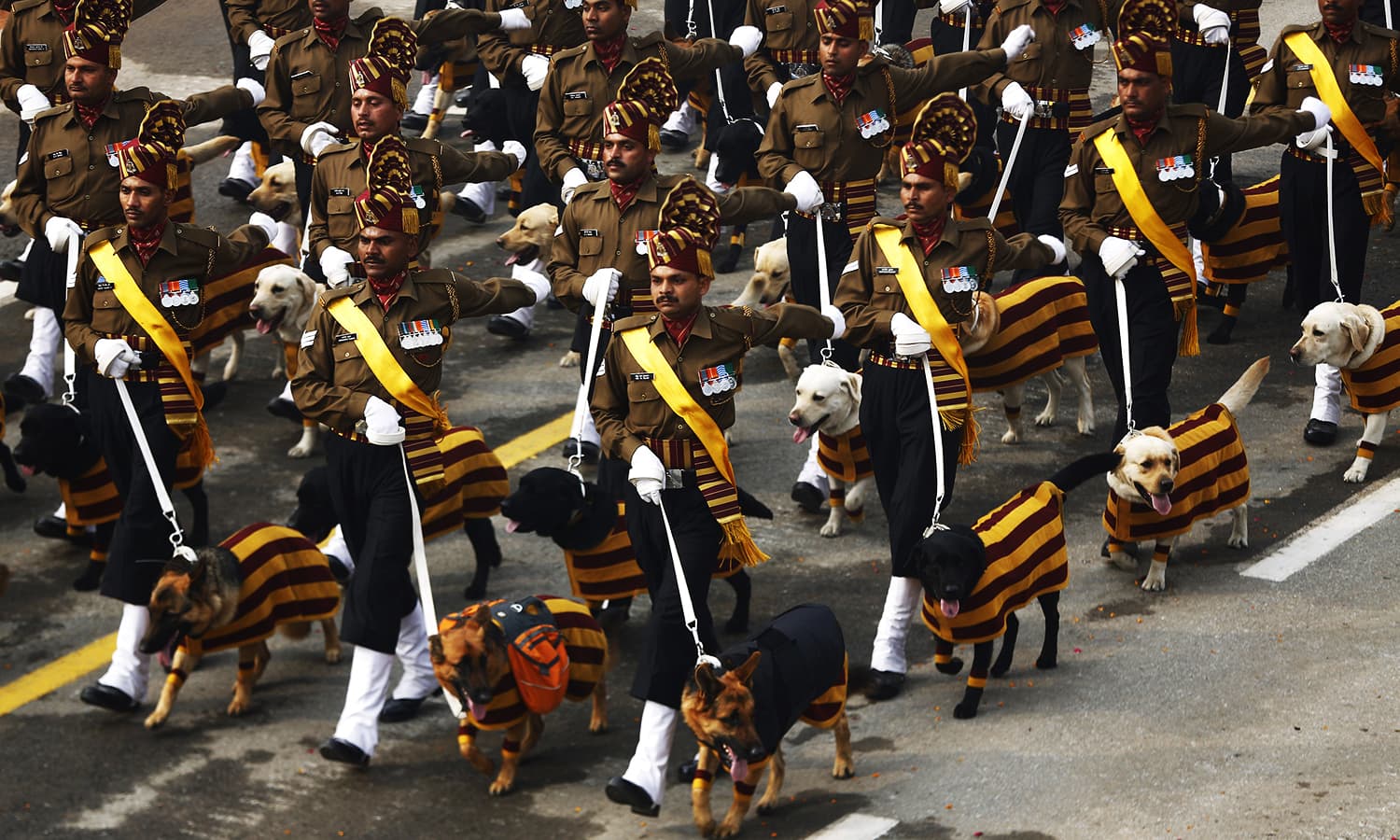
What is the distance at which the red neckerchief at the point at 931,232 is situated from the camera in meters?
10.7

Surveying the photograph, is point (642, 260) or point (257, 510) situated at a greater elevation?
point (642, 260)

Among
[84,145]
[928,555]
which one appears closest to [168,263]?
[84,145]

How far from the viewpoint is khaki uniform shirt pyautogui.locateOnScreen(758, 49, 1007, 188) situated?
12.5 meters

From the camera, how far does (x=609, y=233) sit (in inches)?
452

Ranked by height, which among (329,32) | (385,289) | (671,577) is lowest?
(671,577)

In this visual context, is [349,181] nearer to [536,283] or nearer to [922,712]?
[536,283]

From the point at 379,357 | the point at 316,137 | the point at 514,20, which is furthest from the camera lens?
the point at 514,20

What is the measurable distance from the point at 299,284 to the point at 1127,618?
548 centimetres

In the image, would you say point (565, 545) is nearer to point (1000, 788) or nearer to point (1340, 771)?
point (1000, 788)

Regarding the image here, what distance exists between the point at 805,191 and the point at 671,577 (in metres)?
3.13

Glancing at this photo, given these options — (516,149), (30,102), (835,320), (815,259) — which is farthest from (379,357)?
(30,102)

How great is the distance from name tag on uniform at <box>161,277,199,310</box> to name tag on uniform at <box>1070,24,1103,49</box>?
6041 mm

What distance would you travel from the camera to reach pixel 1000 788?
9391 mm

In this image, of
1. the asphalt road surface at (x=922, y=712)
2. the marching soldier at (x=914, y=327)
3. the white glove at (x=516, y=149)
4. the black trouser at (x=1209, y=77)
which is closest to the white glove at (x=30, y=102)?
the asphalt road surface at (x=922, y=712)
